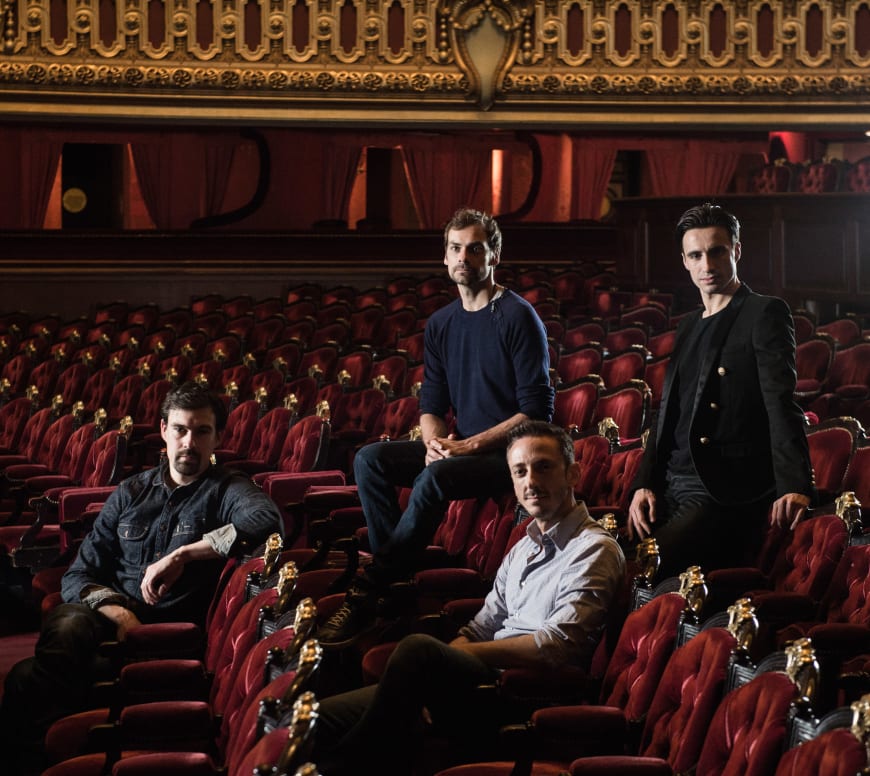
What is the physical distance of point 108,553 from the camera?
3.22 meters

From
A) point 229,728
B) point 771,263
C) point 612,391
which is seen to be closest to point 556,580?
point 229,728

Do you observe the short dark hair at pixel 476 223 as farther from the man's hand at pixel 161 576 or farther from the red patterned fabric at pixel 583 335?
the red patterned fabric at pixel 583 335

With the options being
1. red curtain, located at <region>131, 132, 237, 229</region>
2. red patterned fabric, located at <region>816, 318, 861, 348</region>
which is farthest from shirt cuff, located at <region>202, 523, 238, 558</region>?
red curtain, located at <region>131, 132, 237, 229</region>

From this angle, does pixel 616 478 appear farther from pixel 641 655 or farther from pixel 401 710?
pixel 401 710

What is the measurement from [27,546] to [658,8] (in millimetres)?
5012

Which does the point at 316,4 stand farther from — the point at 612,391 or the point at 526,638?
the point at 526,638

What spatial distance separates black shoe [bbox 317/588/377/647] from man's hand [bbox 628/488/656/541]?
0.67 metres

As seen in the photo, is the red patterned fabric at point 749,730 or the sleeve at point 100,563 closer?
the red patterned fabric at point 749,730

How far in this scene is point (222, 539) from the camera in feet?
10.1

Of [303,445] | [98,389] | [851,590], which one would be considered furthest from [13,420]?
[851,590]

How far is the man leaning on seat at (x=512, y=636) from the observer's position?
2.27 m

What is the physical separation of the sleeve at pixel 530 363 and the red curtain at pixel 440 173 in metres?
9.94

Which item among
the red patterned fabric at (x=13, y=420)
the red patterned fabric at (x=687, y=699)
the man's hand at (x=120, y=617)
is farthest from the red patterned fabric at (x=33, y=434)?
the red patterned fabric at (x=687, y=699)

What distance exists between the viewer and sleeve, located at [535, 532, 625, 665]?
250 centimetres
